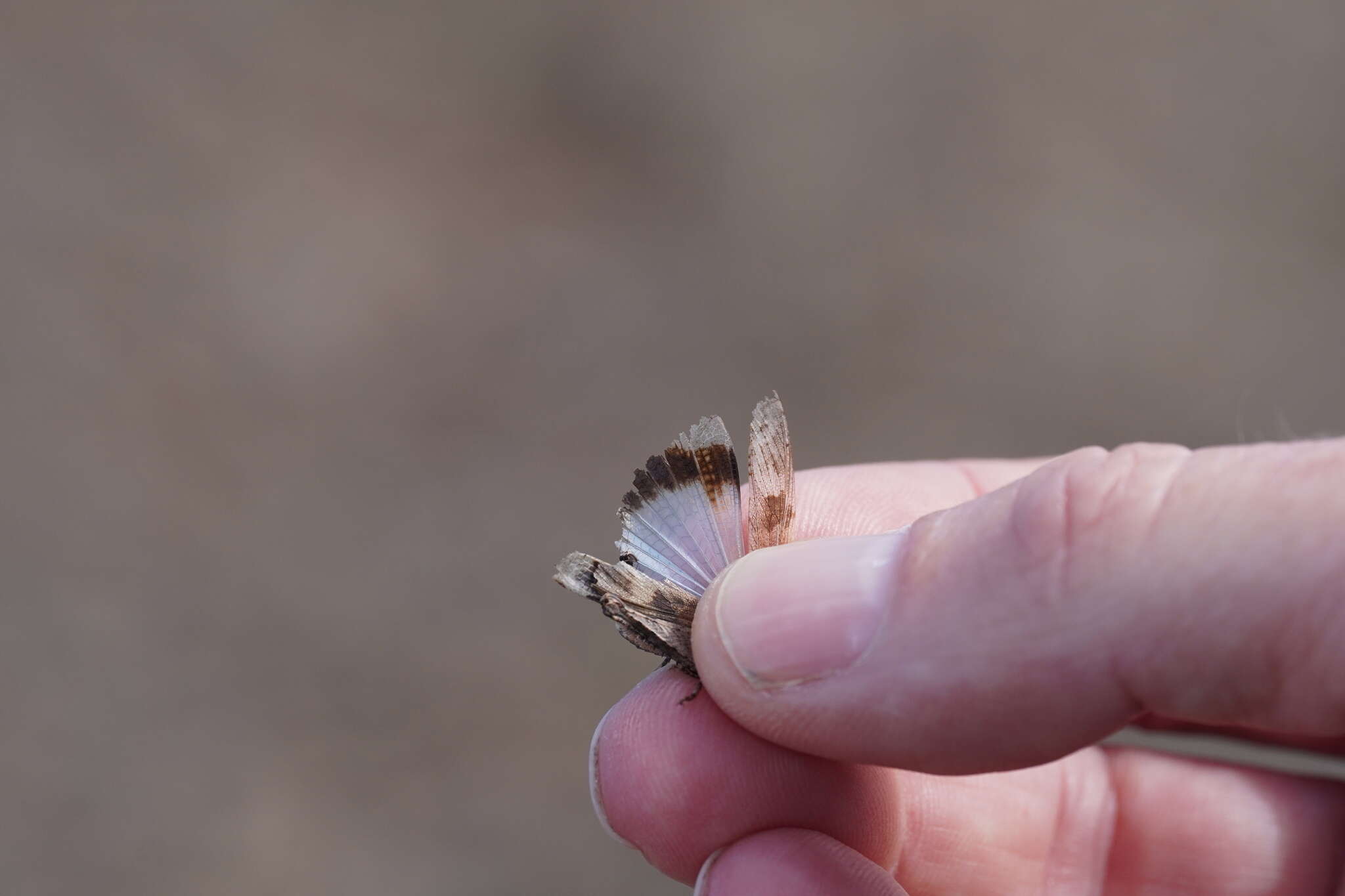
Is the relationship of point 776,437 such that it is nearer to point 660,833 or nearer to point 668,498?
point 668,498

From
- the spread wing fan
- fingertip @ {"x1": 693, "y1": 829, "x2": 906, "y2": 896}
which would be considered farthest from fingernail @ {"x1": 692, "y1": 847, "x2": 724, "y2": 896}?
→ the spread wing fan

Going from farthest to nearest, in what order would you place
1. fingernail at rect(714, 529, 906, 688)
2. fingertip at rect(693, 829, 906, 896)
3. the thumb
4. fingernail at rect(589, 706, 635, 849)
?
fingernail at rect(589, 706, 635, 849), fingertip at rect(693, 829, 906, 896), fingernail at rect(714, 529, 906, 688), the thumb

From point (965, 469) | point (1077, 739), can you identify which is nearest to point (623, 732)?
point (1077, 739)

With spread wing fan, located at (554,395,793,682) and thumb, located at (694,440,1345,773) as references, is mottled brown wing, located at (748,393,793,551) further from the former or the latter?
thumb, located at (694,440,1345,773)

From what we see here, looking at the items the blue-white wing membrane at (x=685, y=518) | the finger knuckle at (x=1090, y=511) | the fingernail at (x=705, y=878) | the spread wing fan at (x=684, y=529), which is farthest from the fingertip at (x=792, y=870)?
the finger knuckle at (x=1090, y=511)

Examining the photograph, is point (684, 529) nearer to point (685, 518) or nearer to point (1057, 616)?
point (685, 518)

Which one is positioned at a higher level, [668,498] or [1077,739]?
[668,498]
